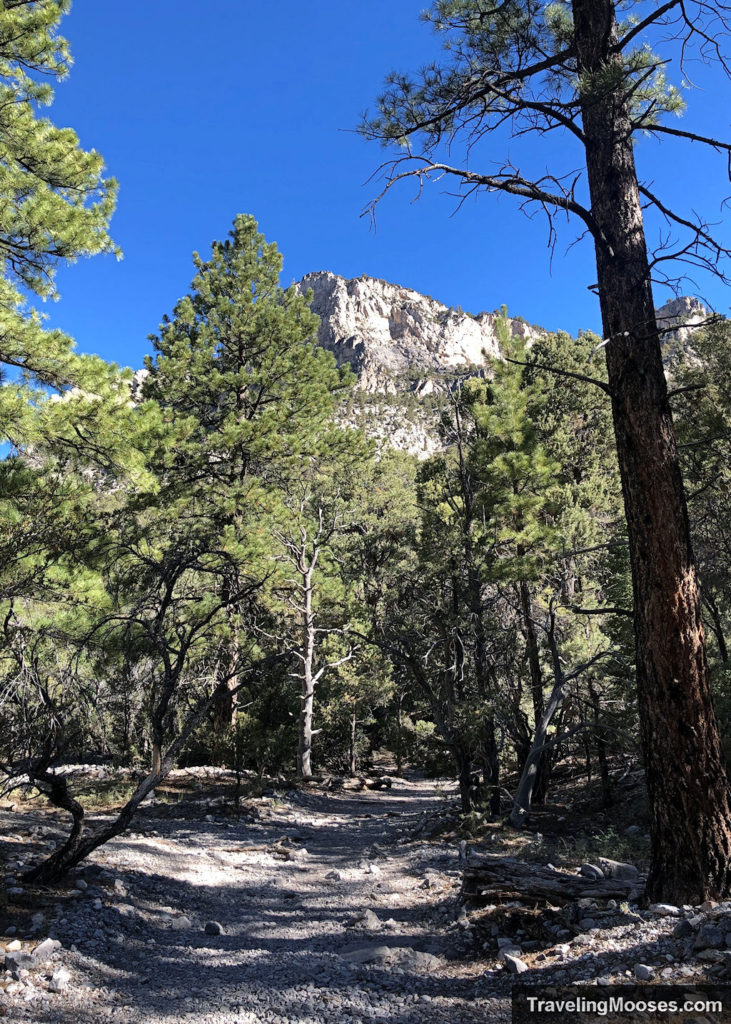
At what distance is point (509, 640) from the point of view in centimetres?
993

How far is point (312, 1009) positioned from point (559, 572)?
8.14 m

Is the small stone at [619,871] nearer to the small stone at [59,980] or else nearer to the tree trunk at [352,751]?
the small stone at [59,980]

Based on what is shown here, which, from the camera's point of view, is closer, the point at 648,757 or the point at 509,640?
the point at 648,757

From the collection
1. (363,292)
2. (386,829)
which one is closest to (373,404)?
(363,292)

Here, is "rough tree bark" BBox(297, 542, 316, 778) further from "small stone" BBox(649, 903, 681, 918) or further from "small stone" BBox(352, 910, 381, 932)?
"small stone" BBox(649, 903, 681, 918)

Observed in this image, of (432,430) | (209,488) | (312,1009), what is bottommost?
(312,1009)

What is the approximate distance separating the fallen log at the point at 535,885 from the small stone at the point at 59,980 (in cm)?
294

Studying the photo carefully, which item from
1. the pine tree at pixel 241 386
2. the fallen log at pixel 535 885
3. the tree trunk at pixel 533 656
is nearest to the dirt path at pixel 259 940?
the fallen log at pixel 535 885

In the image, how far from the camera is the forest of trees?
3.97 meters

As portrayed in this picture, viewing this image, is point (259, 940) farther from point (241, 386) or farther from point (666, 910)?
point (241, 386)

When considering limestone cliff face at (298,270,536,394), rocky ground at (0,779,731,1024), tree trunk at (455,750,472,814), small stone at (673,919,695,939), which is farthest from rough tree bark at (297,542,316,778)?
limestone cliff face at (298,270,536,394)

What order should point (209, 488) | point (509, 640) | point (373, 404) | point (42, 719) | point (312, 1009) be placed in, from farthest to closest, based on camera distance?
point (373, 404)
point (209, 488)
point (509, 640)
point (42, 719)
point (312, 1009)

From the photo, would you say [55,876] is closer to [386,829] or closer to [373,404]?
[386,829]

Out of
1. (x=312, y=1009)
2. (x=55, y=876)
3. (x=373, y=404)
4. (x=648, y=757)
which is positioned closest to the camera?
(x=312, y=1009)
